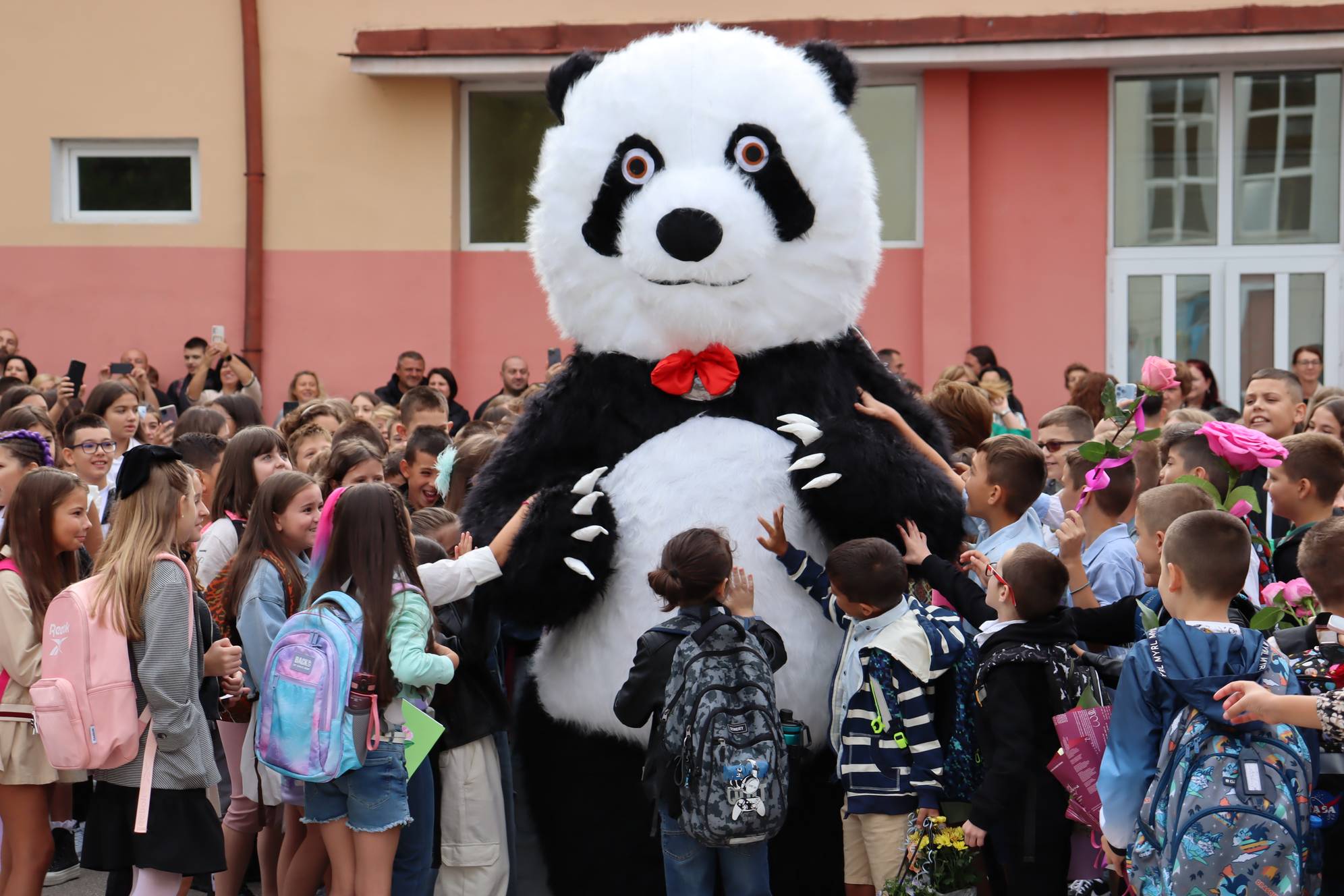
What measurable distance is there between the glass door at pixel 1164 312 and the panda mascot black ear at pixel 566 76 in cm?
753

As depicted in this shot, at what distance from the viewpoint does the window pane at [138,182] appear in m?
11.8

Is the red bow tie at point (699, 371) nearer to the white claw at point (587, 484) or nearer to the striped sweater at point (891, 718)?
the white claw at point (587, 484)

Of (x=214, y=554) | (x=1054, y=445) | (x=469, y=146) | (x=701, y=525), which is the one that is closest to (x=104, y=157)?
(x=469, y=146)

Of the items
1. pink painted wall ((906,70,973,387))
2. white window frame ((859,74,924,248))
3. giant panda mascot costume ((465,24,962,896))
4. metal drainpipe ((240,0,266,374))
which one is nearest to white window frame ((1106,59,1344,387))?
pink painted wall ((906,70,973,387))

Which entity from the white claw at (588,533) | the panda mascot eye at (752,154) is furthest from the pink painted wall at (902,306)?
the white claw at (588,533)

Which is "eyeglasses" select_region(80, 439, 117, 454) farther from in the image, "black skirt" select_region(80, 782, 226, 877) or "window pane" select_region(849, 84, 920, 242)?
"window pane" select_region(849, 84, 920, 242)

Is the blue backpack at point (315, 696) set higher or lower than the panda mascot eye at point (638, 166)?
lower

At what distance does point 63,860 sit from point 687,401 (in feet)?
10.4

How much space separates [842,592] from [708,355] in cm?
76

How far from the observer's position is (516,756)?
4637 millimetres

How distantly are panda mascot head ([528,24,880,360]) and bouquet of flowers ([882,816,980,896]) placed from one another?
137cm

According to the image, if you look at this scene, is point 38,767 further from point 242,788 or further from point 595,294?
point 595,294

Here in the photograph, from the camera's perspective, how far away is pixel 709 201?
3947 mm

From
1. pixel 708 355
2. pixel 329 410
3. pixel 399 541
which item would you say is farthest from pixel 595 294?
pixel 329 410
